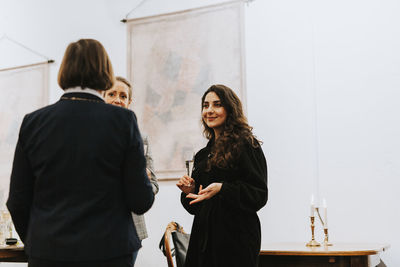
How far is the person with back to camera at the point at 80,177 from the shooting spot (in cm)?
144

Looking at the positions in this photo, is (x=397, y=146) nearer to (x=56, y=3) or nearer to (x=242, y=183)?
(x=242, y=183)

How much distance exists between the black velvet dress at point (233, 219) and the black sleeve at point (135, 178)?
2.09 ft

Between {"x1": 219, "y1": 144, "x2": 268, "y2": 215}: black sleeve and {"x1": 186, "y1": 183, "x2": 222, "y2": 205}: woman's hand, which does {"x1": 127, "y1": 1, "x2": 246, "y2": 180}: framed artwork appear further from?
{"x1": 186, "y1": 183, "x2": 222, "y2": 205}: woman's hand

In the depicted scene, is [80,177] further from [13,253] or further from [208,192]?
[13,253]

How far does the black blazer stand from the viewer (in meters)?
1.44

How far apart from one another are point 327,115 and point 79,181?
8.12 ft

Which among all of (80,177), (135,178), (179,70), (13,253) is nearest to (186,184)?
(135,178)

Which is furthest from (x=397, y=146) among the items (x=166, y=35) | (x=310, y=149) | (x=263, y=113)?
(x=166, y=35)

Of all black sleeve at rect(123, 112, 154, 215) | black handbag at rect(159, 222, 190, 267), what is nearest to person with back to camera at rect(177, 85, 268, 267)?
black handbag at rect(159, 222, 190, 267)

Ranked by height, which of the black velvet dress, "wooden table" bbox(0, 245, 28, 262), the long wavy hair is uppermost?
the long wavy hair

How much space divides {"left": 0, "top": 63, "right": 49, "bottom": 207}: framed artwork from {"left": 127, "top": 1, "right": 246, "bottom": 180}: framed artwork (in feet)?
3.46

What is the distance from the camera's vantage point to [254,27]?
381cm

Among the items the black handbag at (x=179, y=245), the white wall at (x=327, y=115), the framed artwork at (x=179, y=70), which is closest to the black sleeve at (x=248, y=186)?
the black handbag at (x=179, y=245)

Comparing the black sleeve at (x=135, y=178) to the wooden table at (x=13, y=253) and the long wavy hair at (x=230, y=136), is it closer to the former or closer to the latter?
the long wavy hair at (x=230, y=136)
